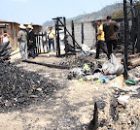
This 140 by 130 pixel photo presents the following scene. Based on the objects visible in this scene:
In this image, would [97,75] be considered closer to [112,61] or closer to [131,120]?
[112,61]

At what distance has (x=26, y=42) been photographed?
2020cm

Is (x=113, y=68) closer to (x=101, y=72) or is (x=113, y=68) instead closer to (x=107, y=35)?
(x=101, y=72)

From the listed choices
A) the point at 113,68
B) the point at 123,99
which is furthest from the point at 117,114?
the point at 113,68

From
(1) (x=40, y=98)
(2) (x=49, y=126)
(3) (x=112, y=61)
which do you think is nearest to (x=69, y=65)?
(3) (x=112, y=61)

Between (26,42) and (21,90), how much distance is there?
31.4 ft

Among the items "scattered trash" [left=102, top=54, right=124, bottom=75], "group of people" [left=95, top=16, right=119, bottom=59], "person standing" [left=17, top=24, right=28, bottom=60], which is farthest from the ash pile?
"person standing" [left=17, top=24, right=28, bottom=60]

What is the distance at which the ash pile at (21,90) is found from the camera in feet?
32.8

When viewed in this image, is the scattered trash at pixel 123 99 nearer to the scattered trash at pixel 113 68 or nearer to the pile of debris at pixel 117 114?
the pile of debris at pixel 117 114

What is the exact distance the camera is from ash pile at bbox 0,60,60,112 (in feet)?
32.8

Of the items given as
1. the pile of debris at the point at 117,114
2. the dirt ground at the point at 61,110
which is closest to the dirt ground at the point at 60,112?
the dirt ground at the point at 61,110

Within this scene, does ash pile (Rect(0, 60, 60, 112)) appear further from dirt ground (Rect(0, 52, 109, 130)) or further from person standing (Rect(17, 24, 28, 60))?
person standing (Rect(17, 24, 28, 60))

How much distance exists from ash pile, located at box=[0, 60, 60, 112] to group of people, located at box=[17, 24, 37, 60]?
24.0 feet

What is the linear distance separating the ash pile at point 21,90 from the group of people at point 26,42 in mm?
7300

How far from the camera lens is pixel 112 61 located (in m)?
13.4
